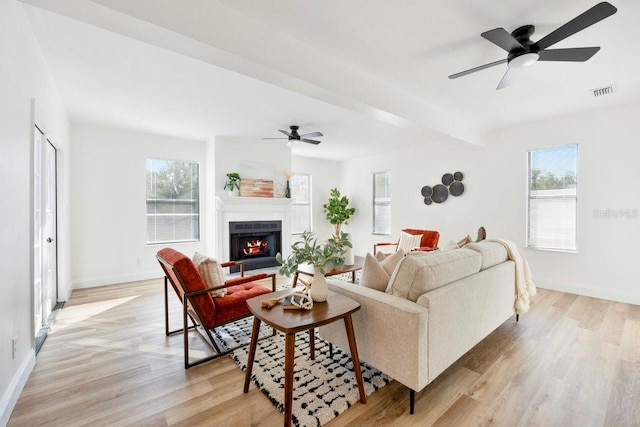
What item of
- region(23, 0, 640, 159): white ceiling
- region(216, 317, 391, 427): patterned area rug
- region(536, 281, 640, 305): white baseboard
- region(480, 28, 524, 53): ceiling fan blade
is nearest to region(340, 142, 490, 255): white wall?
region(23, 0, 640, 159): white ceiling

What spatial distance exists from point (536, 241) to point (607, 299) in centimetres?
108

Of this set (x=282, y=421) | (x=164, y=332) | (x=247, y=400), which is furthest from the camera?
(x=164, y=332)

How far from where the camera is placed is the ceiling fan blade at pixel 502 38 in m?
1.93

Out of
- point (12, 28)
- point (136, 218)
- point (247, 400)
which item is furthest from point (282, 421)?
point (136, 218)

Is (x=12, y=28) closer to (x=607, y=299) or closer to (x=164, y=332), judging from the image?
(x=164, y=332)

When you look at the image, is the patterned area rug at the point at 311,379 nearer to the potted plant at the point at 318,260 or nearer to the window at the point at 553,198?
the potted plant at the point at 318,260

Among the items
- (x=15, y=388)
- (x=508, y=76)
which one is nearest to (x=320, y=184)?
(x=508, y=76)

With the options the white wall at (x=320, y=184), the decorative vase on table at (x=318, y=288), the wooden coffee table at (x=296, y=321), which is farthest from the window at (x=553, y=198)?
the decorative vase on table at (x=318, y=288)

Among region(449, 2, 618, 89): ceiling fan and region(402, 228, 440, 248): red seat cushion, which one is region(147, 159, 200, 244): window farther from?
region(449, 2, 618, 89): ceiling fan

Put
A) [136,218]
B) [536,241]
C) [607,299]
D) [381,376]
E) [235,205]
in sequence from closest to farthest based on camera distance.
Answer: [381,376] < [607,299] < [536,241] < [136,218] < [235,205]

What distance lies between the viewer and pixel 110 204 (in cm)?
473

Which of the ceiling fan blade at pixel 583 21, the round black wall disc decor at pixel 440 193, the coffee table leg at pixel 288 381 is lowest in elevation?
the coffee table leg at pixel 288 381

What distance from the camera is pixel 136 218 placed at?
493 centimetres

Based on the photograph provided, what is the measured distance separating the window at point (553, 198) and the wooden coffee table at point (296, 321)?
13.5 feet
